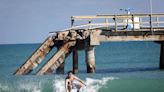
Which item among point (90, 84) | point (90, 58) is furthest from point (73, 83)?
point (90, 58)

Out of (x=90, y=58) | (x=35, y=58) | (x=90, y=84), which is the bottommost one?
(x=90, y=84)

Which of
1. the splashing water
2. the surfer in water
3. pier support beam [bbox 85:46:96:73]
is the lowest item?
the splashing water

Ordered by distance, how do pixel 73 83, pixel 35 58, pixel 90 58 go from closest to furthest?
pixel 73 83
pixel 35 58
pixel 90 58

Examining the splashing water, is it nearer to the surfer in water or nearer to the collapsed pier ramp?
the collapsed pier ramp

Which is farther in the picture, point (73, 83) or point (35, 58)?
point (35, 58)

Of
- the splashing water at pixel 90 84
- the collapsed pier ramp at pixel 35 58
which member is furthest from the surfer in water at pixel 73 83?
the collapsed pier ramp at pixel 35 58

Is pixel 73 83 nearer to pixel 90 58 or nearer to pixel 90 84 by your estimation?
pixel 90 84

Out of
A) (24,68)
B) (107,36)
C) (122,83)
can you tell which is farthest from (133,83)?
(24,68)

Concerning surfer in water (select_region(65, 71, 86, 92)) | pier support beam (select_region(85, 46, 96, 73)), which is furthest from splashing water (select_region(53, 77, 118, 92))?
surfer in water (select_region(65, 71, 86, 92))

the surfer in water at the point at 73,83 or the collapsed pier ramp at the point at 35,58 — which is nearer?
the surfer in water at the point at 73,83

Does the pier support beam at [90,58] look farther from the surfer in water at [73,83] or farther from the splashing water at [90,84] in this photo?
the surfer in water at [73,83]

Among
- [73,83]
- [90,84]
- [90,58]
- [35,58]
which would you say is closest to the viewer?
[73,83]

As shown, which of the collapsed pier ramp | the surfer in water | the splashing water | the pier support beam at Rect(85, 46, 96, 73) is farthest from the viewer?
the pier support beam at Rect(85, 46, 96, 73)

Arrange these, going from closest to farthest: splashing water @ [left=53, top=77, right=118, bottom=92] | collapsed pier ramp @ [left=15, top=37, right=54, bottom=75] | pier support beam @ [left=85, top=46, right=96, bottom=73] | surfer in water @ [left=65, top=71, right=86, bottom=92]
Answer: surfer in water @ [left=65, top=71, right=86, bottom=92]
splashing water @ [left=53, top=77, right=118, bottom=92]
collapsed pier ramp @ [left=15, top=37, right=54, bottom=75]
pier support beam @ [left=85, top=46, right=96, bottom=73]
